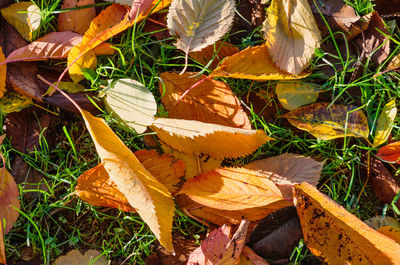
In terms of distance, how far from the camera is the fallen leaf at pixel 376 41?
1673 millimetres

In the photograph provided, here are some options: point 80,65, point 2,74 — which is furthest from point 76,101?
point 2,74

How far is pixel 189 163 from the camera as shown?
157cm

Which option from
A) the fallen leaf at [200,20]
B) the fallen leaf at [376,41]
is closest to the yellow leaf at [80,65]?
the fallen leaf at [200,20]

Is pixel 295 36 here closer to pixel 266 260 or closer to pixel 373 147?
pixel 373 147

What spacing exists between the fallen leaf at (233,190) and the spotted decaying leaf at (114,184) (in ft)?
0.21

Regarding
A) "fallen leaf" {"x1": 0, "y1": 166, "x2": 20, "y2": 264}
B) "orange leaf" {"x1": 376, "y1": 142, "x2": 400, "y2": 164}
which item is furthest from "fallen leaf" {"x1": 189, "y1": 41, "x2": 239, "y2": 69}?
"fallen leaf" {"x1": 0, "y1": 166, "x2": 20, "y2": 264}

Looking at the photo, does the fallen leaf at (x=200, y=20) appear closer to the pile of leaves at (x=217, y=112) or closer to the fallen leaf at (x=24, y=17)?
the pile of leaves at (x=217, y=112)

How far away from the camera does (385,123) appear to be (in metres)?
1.65

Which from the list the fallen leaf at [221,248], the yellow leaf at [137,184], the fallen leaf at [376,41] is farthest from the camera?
the fallen leaf at [376,41]

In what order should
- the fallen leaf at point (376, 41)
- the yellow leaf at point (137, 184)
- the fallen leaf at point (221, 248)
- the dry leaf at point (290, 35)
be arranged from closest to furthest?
the yellow leaf at point (137, 184), the fallen leaf at point (221, 248), the dry leaf at point (290, 35), the fallen leaf at point (376, 41)

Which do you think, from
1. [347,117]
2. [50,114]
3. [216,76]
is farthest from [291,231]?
[50,114]

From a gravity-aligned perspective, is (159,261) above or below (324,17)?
below

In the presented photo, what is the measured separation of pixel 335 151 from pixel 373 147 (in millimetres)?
144

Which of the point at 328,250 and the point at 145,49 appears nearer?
the point at 328,250
